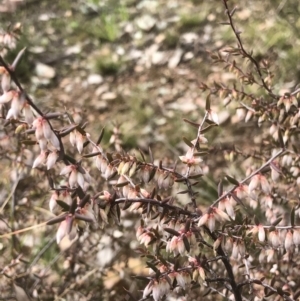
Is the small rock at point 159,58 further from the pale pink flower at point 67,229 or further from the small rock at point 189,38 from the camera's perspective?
the pale pink flower at point 67,229

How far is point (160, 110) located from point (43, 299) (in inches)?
74.4

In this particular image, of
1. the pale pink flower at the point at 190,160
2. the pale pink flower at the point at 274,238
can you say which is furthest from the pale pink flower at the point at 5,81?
the pale pink flower at the point at 274,238

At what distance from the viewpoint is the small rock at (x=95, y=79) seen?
13.3 ft

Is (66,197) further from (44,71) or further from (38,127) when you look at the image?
(44,71)

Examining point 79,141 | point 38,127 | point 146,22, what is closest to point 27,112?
point 38,127

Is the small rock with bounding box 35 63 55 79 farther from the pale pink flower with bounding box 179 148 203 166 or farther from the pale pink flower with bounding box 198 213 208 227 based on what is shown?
the pale pink flower with bounding box 198 213 208 227

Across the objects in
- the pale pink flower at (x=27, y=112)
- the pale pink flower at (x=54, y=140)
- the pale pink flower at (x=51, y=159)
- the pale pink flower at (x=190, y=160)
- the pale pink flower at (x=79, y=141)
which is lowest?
the pale pink flower at (x=190, y=160)

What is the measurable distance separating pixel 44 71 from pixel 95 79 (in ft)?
1.45

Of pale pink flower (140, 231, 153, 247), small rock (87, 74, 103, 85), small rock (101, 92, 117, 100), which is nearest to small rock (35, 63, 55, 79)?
small rock (87, 74, 103, 85)

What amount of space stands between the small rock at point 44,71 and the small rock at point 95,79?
12.3 inches

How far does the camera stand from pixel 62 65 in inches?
169

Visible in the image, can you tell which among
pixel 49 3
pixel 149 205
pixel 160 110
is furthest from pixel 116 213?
pixel 49 3

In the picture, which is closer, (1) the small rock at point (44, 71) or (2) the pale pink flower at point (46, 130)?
(2) the pale pink flower at point (46, 130)

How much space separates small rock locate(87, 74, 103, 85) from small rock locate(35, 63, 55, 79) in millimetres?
311
